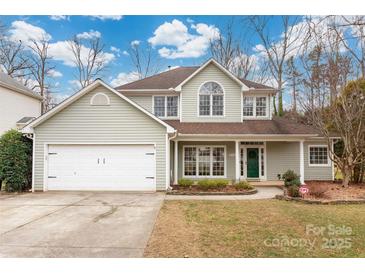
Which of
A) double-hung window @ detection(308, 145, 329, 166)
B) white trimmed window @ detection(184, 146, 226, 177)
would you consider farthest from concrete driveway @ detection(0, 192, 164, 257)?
double-hung window @ detection(308, 145, 329, 166)

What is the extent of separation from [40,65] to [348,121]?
31.0 meters

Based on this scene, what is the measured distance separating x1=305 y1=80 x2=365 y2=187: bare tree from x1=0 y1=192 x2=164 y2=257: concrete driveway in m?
9.12

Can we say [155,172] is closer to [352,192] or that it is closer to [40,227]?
[40,227]

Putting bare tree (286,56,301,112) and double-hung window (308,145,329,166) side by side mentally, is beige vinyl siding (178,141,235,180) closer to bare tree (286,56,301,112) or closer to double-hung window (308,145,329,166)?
double-hung window (308,145,329,166)

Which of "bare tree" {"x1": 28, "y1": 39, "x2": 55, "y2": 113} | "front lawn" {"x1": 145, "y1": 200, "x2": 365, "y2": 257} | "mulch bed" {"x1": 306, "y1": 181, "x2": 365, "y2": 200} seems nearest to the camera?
"front lawn" {"x1": 145, "y1": 200, "x2": 365, "y2": 257}

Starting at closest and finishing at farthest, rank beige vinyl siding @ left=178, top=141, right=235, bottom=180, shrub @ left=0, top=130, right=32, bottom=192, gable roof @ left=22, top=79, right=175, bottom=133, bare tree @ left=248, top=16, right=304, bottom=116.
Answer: shrub @ left=0, top=130, right=32, bottom=192
gable roof @ left=22, top=79, right=175, bottom=133
beige vinyl siding @ left=178, top=141, right=235, bottom=180
bare tree @ left=248, top=16, right=304, bottom=116

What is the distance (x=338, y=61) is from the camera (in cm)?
1283

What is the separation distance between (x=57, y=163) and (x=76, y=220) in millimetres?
5843

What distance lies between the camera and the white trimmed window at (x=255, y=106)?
16.2 metres

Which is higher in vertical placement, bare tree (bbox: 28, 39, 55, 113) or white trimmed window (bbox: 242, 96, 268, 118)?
bare tree (bbox: 28, 39, 55, 113)

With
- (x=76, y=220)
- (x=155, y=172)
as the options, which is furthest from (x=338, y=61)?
(x=76, y=220)

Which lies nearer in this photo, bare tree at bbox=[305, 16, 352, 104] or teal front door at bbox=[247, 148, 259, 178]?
bare tree at bbox=[305, 16, 352, 104]

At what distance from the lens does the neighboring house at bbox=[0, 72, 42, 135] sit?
18.3 metres

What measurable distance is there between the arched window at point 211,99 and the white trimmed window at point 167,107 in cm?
160
